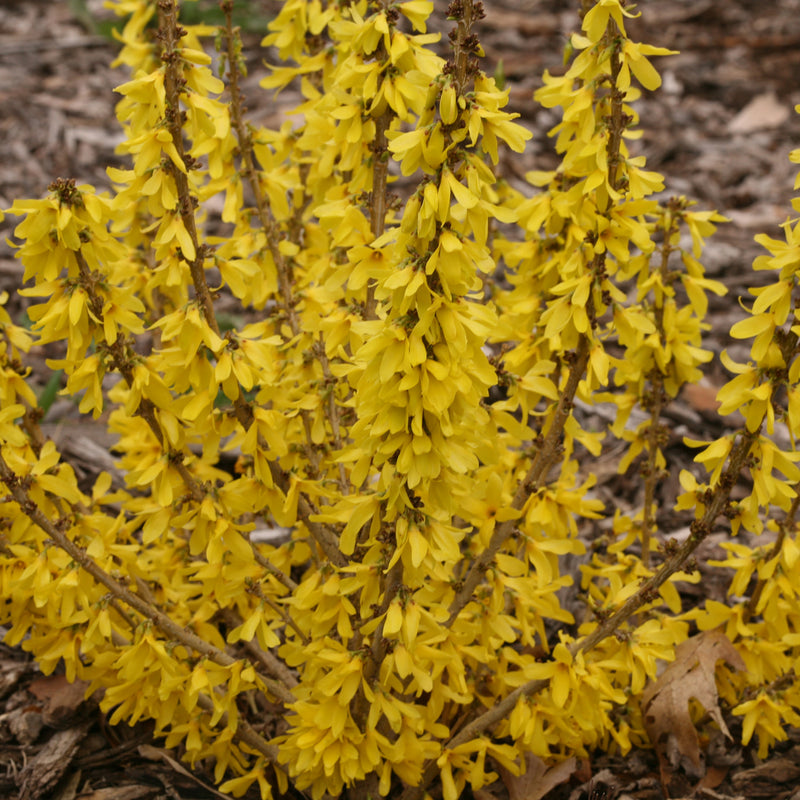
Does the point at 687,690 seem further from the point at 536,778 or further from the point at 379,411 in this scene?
the point at 379,411

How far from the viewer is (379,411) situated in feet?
6.48

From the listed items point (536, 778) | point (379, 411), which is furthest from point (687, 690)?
point (379, 411)

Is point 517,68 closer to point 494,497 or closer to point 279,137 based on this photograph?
point 279,137

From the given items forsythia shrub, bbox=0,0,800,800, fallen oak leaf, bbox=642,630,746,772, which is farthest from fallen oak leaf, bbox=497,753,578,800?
fallen oak leaf, bbox=642,630,746,772

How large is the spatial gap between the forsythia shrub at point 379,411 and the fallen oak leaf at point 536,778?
0.07m

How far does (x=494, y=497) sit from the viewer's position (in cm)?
263

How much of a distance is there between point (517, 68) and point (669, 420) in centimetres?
394

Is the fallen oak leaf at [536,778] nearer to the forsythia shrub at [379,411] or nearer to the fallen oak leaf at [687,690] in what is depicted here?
the forsythia shrub at [379,411]

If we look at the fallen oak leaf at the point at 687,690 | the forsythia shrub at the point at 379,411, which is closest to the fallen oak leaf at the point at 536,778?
the forsythia shrub at the point at 379,411

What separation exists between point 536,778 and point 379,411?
1545 millimetres

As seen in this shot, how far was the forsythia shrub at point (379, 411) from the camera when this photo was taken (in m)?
2.03

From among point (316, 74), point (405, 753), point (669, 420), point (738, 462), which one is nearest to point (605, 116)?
point (738, 462)

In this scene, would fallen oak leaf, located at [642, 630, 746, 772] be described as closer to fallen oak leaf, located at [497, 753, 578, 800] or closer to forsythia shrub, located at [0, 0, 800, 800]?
forsythia shrub, located at [0, 0, 800, 800]

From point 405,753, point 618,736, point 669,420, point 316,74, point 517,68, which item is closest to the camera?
point 405,753
